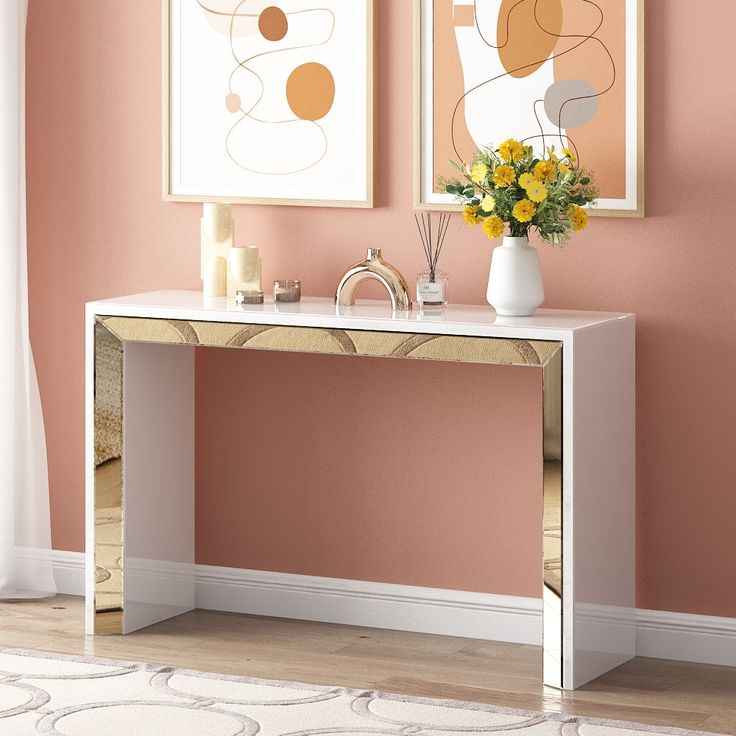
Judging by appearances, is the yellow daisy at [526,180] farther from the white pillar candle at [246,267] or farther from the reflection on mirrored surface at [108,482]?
the reflection on mirrored surface at [108,482]

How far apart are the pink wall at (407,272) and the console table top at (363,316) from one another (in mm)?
182

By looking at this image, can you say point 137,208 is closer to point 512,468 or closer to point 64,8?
point 64,8

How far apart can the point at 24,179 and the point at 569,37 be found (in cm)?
171

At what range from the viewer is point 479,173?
3799 millimetres

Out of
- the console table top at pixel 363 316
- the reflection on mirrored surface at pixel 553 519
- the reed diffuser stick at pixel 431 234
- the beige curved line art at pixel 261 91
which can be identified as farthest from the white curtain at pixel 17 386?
the reflection on mirrored surface at pixel 553 519

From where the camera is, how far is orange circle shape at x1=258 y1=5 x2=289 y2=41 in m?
4.27

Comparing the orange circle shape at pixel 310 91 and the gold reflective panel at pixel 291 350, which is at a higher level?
the orange circle shape at pixel 310 91

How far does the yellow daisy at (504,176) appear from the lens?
3.74 meters

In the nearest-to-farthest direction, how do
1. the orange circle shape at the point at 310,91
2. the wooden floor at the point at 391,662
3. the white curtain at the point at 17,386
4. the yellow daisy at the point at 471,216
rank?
the wooden floor at the point at 391,662, the yellow daisy at the point at 471,216, the orange circle shape at the point at 310,91, the white curtain at the point at 17,386

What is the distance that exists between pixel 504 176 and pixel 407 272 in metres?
0.58

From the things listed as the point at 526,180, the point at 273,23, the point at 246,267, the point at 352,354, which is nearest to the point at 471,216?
the point at 526,180

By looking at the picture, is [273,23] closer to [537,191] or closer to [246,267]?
[246,267]

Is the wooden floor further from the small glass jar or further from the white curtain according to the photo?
the small glass jar

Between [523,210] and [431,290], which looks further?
[431,290]
